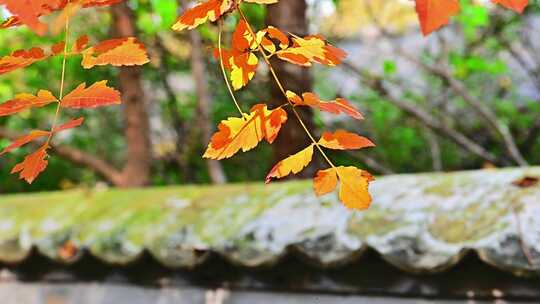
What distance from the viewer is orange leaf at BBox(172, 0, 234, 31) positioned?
0.92 meters

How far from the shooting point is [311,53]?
940 millimetres

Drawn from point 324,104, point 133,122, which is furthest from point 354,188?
point 133,122

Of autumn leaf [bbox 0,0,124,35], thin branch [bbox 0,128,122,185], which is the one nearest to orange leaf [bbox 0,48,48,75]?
autumn leaf [bbox 0,0,124,35]

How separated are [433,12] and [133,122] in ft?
12.0

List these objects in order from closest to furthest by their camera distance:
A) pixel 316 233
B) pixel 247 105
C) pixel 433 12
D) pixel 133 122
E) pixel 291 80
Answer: pixel 433 12
pixel 316 233
pixel 291 80
pixel 133 122
pixel 247 105

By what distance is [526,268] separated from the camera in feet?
6.07

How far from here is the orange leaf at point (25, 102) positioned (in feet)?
3.10

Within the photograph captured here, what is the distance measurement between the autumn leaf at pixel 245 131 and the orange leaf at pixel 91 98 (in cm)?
14

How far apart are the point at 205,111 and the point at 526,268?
2586 mm

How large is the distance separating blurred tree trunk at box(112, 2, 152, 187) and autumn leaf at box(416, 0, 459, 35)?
3610mm

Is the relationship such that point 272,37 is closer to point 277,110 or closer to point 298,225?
point 277,110

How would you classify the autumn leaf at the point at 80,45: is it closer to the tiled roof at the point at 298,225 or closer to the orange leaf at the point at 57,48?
the orange leaf at the point at 57,48

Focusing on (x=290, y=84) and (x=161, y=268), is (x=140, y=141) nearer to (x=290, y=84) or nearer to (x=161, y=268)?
(x=290, y=84)

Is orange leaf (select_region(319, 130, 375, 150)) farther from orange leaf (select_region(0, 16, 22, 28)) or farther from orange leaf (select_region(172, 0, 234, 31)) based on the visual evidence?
orange leaf (select_region(0, 16, 22, 28))
